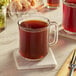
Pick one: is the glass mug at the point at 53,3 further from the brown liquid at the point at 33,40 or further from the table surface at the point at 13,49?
the brown liquid at the point at 33,40

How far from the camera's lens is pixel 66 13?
3.60 feet

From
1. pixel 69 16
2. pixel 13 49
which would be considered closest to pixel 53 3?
pixel 69 16

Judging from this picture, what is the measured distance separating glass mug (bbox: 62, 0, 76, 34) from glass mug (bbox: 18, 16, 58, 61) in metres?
0.19

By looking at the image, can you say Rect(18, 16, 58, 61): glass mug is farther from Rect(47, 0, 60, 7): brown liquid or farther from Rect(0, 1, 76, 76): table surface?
Rect(47, 0, 60, 7): brown liquid

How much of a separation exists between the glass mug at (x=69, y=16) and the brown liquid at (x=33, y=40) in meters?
0.19

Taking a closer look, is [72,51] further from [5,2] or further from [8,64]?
[5,2]

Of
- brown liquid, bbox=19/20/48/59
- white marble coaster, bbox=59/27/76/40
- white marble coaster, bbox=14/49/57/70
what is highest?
brown liquid, bbox=19/20/48/59

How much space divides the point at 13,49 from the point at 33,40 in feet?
0.47

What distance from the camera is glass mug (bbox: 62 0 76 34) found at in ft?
3.53

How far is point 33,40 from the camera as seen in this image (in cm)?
89

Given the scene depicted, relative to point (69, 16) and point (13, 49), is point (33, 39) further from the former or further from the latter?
point (69, 16)

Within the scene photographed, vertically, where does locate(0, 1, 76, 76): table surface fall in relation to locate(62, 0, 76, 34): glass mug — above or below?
below

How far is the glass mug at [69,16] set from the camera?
1077 millimetres

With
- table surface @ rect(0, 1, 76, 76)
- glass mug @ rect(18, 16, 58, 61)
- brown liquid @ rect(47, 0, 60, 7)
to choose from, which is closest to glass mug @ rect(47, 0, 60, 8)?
brown liquid @ rect(47, 0, 60, 7)
